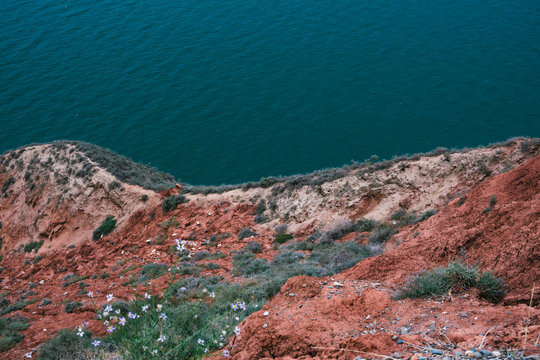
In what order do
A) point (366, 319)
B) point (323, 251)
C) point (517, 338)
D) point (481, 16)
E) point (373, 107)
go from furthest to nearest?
point (481, 16), point (373, 107), point (323, 251), point (366, 319), point (517, 338)

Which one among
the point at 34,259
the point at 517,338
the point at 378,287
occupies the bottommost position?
the point at 34,259

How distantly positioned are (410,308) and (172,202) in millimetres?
16545

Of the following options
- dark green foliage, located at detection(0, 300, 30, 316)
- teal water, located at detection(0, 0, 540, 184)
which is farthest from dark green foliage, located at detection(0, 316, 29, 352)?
teal water, located at detection(0, 0, 540, 184)

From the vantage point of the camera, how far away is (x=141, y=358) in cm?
510

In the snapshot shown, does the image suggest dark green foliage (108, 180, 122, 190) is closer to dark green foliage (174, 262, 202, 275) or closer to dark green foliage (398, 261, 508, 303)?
dark green foliage (174, 262, 202, 275)

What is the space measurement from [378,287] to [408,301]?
1.12 meters

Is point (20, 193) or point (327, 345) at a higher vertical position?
point (327, 345)

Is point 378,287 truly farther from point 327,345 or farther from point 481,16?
point 481,16

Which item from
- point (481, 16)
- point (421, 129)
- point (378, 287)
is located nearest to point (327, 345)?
point (378, 287)

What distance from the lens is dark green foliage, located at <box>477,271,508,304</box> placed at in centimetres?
650

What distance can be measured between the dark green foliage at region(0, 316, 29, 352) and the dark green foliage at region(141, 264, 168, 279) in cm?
386

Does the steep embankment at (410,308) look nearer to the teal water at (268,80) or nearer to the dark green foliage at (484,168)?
the dark green foliage at (484,168)

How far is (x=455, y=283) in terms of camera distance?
→ 22.5ft

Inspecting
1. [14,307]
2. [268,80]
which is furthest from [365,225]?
[268,80]
